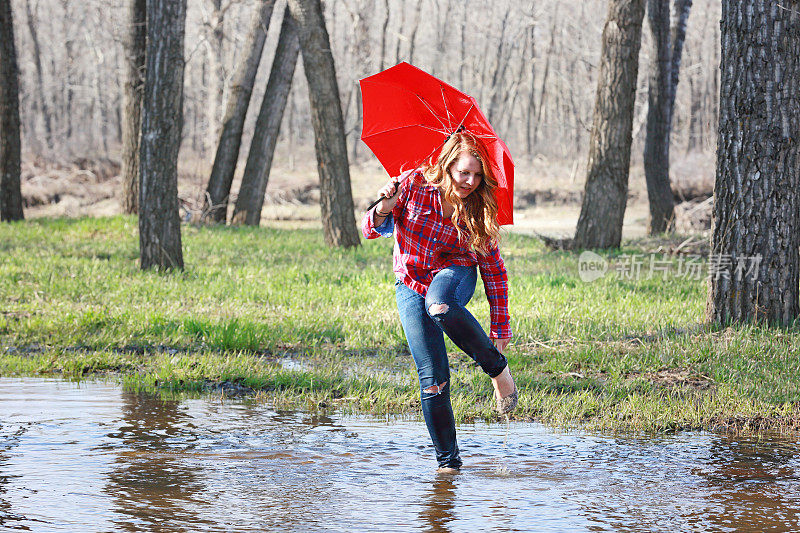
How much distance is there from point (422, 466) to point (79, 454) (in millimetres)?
1843

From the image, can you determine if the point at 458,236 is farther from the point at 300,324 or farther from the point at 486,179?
the point at 300,324

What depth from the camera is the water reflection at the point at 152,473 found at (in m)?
3.93

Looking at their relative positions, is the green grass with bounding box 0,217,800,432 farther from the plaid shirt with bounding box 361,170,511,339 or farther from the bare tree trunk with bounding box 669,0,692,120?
the bare tree trunk with bounding box 669,0,692,120

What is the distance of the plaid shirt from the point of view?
4.61 meters

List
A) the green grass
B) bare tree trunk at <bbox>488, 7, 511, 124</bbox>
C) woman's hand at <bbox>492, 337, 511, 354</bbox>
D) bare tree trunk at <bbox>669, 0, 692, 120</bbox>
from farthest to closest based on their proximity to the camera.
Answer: bare tree trunk at <bbox>488, 7, 511, 124</bbox>
bare tree trunk at <bbox>669, 0, 692, 120</bbox>
the green grass
woman's hand at <bbox>492, 337, 511, 354</bbox>

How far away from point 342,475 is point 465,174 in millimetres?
1656

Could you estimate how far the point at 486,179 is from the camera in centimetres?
464

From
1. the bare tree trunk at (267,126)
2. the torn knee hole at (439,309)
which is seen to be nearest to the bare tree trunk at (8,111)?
the bare tree trunk at (267,126)

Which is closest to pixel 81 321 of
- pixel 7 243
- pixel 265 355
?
pixel 265 355

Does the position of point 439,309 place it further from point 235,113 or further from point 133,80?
point 235,113

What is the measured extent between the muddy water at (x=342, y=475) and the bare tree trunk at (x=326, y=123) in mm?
9463

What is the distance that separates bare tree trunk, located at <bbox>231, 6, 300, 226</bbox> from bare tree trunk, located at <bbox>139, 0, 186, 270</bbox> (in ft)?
21.7

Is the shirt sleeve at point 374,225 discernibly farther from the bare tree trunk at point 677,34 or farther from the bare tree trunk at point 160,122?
the bare tree trunk at point 677,34

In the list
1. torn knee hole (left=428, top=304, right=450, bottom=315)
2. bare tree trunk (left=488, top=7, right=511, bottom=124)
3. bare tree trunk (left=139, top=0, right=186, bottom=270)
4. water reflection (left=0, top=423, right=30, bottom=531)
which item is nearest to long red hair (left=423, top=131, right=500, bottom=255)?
torn knee hole (left=428, top=304, right=450, bottom=315)
